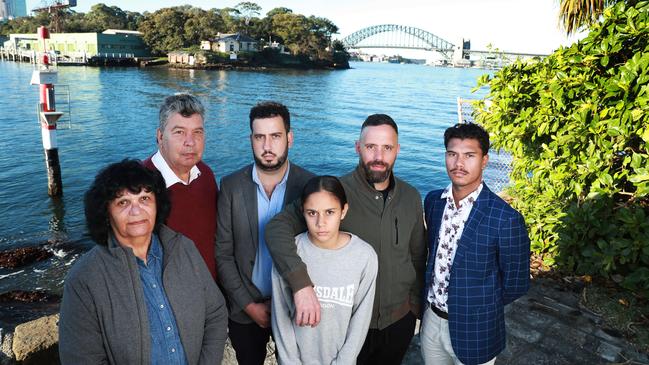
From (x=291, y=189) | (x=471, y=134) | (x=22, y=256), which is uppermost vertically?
(x=471, y=134)

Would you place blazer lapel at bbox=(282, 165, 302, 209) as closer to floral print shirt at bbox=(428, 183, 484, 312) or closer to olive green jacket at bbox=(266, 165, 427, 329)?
olive green jacket at bbox=(266, 165, 427, 329)

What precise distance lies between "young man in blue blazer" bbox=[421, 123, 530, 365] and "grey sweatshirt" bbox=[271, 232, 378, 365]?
1.71ft

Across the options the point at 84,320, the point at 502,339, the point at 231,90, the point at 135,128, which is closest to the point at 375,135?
the point at 502,339

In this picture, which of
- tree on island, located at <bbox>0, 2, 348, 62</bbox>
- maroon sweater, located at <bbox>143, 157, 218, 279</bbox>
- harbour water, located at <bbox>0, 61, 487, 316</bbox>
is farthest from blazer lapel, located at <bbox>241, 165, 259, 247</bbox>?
tree on island, located at <bbox>0, 2, 348, 62</bbox>

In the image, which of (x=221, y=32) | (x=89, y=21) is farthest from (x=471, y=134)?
(x=89, y=21)

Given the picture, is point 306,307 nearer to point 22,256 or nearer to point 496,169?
point 496,169

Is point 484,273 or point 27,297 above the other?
point 484,273

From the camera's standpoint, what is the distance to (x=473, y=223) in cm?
243

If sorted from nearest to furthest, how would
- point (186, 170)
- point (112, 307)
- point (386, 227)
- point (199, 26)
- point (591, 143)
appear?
point (112, 307), point (386, 227), point (186, 170), point (591, 143), point (199, 26)

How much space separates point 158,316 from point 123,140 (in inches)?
917

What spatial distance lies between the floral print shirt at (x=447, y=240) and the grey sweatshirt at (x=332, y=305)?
0.50 metres

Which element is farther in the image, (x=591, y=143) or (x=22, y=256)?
(x=22, y=256)

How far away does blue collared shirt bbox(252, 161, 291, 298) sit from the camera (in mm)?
2662

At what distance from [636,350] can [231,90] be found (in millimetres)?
46640
